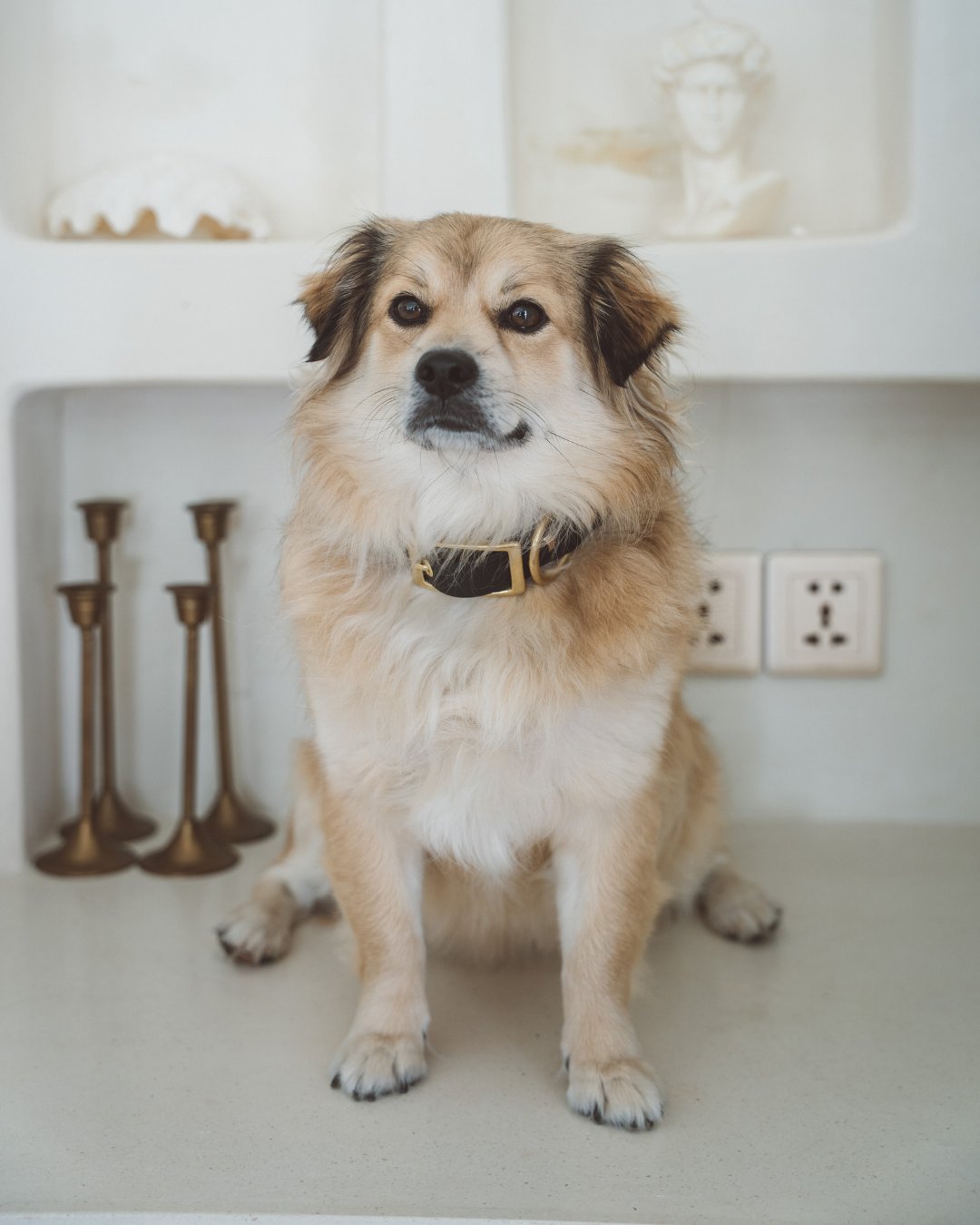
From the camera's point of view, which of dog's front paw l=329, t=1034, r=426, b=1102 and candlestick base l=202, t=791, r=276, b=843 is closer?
dog's front paw l=329, t=1034, r=426, b=1102

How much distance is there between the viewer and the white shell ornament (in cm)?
154

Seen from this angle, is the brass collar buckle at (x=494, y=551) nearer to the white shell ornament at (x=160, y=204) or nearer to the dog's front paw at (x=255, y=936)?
the dog's front paw at (x=255, y=936)

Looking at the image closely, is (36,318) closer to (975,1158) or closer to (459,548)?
(459,548)

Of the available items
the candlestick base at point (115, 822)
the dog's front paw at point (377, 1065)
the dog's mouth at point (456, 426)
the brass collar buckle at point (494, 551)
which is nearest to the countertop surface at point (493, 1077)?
the dog's front paw at point (377, 1065)

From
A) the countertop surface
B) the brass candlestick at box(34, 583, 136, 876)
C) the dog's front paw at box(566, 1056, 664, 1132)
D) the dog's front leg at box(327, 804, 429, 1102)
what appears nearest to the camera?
the countertop surface

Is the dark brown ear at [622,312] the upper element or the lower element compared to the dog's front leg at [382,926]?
upper

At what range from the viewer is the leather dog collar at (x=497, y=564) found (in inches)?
43.8

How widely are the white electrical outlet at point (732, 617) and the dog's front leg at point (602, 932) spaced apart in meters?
0.63

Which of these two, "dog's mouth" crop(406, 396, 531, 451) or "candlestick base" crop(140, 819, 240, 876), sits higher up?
"dog's mouth" crop(406, 396, 531, 451)

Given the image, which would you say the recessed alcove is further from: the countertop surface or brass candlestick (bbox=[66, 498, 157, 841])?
the countertop surface

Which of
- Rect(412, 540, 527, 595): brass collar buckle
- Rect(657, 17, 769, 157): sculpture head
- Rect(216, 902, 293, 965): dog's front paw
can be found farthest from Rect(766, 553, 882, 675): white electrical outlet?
Rect(216, 902, 293, 965): dog's front paw

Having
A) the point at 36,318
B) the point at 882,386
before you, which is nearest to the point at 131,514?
the point at 36,318

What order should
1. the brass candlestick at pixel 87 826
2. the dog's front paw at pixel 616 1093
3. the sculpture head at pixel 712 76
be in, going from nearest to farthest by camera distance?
1. the dog's front paw at pixel 616 1093
2. the sculpture head at pixel 712 76
3. the brass candlestick at pixel 87 826

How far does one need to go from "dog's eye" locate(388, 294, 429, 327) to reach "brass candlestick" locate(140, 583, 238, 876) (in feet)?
1.99
